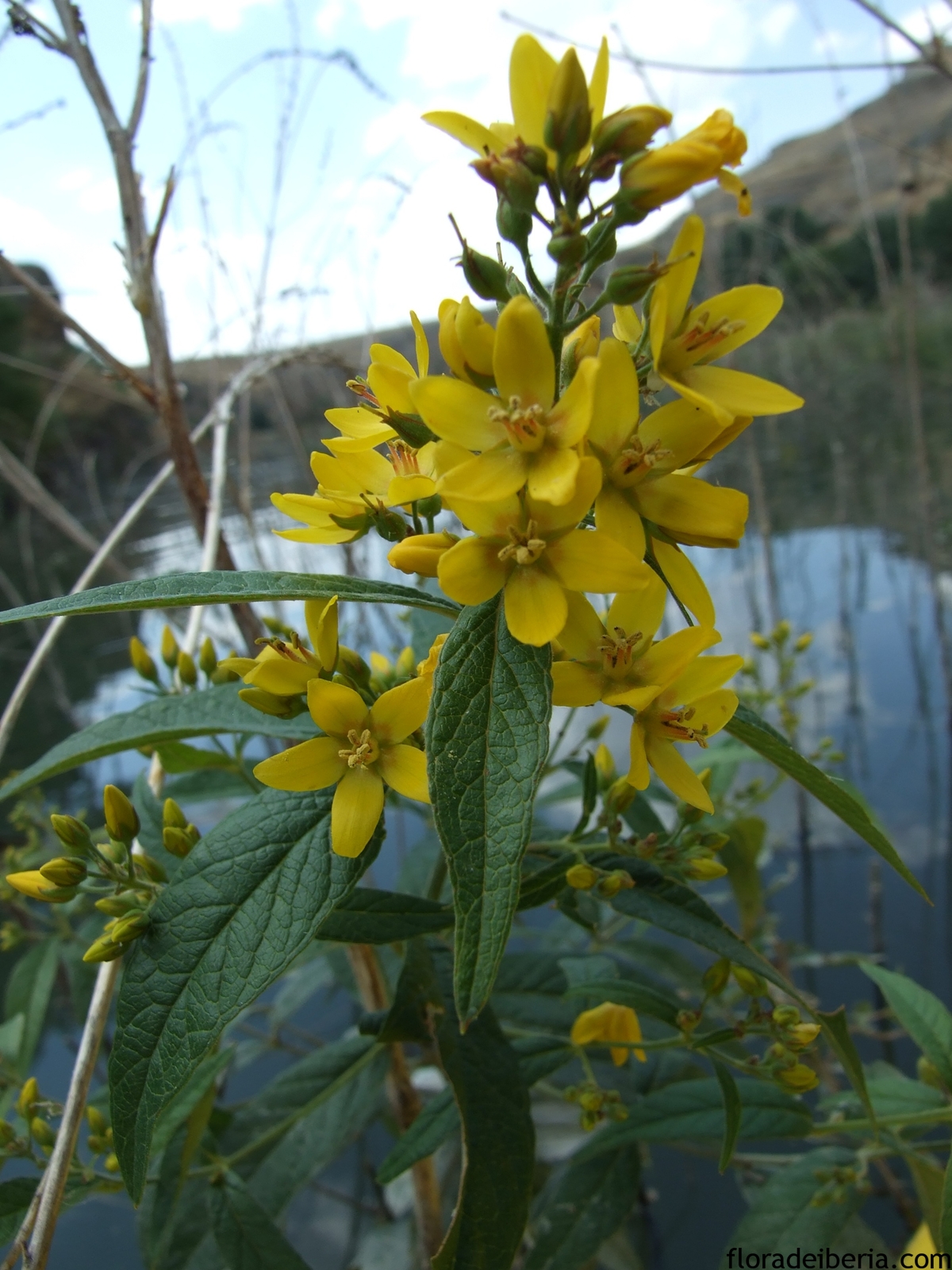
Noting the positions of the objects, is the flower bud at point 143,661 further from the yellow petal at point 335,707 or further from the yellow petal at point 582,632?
the yellow petal at point 582,632

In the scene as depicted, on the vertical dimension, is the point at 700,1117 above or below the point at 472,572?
below

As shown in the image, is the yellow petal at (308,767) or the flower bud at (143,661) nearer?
the yellow petal at (308,767)

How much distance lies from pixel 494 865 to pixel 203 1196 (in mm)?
830

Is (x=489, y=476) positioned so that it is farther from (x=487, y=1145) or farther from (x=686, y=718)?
(x=487, y=1145)

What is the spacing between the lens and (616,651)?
60 centimetres

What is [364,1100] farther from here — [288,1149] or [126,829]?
[126,829]

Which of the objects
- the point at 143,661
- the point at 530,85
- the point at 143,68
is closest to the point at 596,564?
the point at 530,85

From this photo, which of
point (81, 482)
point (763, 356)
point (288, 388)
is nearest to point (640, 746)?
point (288, 388)

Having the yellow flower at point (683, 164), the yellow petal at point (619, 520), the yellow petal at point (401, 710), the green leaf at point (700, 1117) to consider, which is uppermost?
the yellow flower at point (683, 164)

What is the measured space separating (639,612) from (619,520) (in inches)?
3.7

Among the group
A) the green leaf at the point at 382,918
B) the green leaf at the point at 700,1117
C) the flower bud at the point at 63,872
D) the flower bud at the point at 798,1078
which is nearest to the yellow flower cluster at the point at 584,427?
the green leaf at the point at 382,918

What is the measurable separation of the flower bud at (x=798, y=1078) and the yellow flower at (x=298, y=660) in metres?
0.60

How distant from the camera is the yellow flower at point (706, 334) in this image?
21.4 inches

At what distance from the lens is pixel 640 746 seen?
1.89ft
